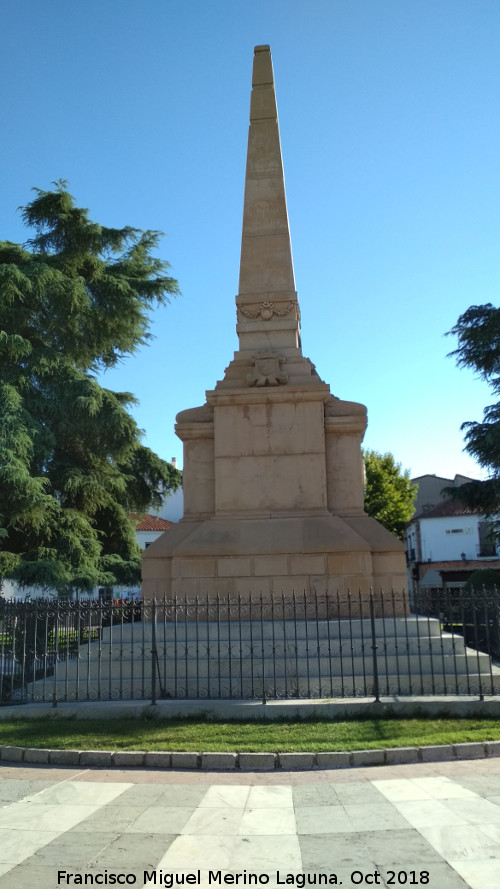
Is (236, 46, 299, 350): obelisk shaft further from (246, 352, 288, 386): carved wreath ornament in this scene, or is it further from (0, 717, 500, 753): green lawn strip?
(0, 717, 500, 753): green lawn strip

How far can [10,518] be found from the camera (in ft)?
55.9

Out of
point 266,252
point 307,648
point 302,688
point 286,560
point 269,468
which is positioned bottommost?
point 302,688

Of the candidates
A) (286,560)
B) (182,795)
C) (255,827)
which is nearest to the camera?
(255,827)

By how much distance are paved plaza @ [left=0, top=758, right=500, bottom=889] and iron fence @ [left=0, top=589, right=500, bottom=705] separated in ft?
7.41

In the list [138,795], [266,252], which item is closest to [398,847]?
[138,795]

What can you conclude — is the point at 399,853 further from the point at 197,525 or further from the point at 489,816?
the point at 197,525

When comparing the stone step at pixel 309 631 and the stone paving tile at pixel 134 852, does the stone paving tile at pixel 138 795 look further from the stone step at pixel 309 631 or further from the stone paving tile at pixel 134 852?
the stone step at pixel 309 631

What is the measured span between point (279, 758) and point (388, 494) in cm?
3246

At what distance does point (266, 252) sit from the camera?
45.8ft

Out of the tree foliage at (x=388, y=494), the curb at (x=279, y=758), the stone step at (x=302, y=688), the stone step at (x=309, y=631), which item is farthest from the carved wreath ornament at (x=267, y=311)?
the tree foliage at (x=388, y=494)

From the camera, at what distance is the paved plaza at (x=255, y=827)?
404 centimetres

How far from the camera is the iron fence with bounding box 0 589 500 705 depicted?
9.01 metres

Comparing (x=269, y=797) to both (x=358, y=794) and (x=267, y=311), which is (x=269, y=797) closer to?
(x=358, y=794)

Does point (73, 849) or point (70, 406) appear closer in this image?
point (73, 849)
